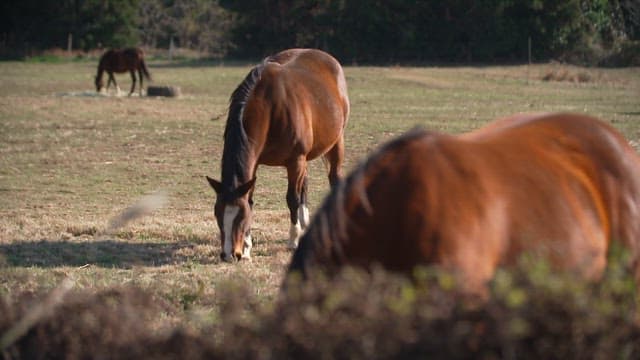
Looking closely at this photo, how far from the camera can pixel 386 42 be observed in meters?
43.9

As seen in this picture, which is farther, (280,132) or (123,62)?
(123,62)

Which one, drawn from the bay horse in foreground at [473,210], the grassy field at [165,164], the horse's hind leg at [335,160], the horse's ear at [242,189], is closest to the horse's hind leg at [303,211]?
the grassy field at [165,164]

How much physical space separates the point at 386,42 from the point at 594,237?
4133cm

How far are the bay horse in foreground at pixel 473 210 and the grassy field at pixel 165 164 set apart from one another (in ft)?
1.79

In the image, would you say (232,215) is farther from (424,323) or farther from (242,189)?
(424,323)

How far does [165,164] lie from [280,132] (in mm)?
5539

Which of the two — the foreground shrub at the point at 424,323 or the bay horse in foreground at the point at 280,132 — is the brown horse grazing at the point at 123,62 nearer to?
the bay horse in foreground at the point at 280,132

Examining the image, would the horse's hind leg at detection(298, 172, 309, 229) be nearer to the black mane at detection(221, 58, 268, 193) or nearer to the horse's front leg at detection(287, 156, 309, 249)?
the horse's front leg at detection(287, 156, 309, 249)

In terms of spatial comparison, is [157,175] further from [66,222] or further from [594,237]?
[594,237]

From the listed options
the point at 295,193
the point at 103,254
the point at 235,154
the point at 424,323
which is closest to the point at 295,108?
the point at 295,193

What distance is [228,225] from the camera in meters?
6.52

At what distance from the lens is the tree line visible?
4017cm

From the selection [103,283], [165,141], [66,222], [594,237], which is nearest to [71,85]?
[165,141]

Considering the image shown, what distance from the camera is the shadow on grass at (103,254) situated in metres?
6.98
